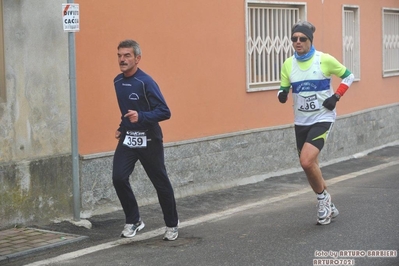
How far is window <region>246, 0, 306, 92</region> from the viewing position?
1245 centimetres

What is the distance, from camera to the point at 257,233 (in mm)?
8219

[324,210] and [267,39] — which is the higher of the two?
[267,39]

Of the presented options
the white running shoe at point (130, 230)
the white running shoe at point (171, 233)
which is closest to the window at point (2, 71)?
the white running shoe at point (130, 230)

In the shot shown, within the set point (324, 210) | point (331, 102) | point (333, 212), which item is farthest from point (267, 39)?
point (324, 210)

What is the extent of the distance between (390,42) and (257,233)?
33.6 feet

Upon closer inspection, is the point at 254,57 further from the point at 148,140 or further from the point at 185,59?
the point at 148,140

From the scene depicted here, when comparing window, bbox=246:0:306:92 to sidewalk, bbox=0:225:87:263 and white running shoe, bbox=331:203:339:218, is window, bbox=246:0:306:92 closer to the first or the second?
white running shoe, bbox=331:203:339:218

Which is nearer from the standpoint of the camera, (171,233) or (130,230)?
(171,233)

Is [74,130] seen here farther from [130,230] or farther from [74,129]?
[130,230]

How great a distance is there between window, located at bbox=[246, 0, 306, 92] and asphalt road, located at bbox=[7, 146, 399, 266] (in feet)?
6.56

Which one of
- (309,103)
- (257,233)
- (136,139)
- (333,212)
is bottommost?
(257,233)

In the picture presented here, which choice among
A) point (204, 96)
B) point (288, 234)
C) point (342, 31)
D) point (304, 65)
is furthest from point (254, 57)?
point (288, 234)

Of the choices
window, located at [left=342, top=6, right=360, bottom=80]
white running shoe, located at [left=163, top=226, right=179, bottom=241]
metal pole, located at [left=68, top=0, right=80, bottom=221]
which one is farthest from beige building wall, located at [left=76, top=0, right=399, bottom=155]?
white running shoe, located at [left=163, top=226, right=179, bottom=241]

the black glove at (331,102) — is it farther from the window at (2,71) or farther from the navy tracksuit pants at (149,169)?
the window at (2,71)
